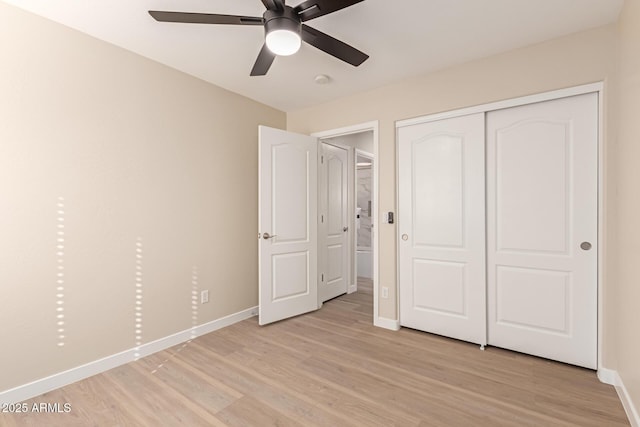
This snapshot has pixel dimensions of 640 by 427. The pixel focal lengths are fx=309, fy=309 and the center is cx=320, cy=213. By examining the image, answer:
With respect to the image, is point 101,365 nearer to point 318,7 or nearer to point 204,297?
point 204,297

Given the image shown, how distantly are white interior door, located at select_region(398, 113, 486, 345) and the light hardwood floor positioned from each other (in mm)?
287

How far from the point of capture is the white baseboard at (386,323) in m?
3.12

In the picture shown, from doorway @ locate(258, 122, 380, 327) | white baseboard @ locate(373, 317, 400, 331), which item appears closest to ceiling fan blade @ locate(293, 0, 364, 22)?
doorway @ locate(258, 122, 380, 327)

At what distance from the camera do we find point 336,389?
207cm

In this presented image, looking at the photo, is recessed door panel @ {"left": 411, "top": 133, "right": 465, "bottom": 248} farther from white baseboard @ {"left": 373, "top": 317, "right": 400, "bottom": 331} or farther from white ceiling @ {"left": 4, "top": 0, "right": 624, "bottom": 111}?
white baseboard @ {"left": 373, "top": 317, "right": 400, "bottom": 331}

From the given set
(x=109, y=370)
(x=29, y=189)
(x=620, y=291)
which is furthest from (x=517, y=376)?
(x=29, y=189)

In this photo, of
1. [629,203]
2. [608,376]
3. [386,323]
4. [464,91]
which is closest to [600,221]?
[629,203]

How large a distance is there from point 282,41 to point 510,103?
1.94m

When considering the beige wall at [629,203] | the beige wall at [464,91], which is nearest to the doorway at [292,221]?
the beige wall at [464,91]

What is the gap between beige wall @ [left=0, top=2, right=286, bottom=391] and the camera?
77.4 inches

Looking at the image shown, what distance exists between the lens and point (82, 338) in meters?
2.24

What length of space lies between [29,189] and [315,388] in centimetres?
229

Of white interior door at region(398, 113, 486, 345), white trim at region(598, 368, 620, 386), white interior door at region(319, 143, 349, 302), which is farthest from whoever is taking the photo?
white interior door at region(319, 143, 349, 302)

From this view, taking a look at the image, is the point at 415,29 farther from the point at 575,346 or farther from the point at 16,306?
the point at 16,306
